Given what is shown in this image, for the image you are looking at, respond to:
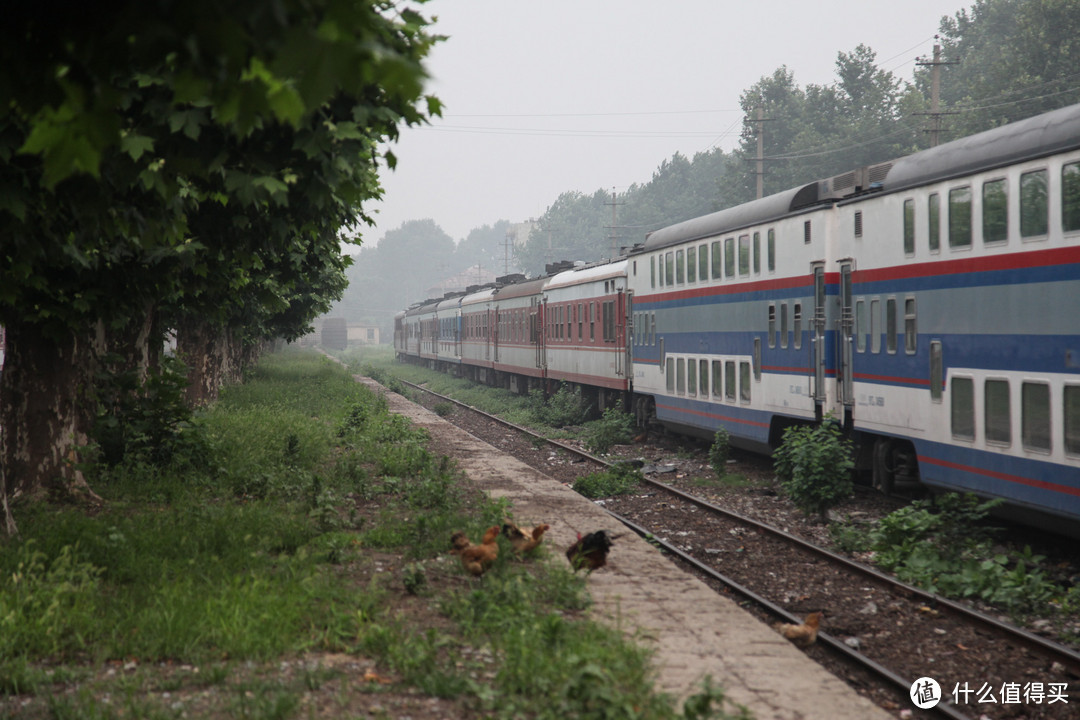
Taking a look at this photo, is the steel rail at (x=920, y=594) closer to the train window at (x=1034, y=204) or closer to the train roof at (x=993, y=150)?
the train window at (x=1034, y=204)

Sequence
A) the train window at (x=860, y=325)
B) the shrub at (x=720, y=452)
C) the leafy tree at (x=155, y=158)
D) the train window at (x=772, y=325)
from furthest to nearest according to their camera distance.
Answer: the shrub at (x=720, y=452) < the train window at (x=772, y=325) < the train window at (x=860, y=325) < the leafy tree at (x=155, y=158)

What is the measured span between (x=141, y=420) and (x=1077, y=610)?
10476 mm

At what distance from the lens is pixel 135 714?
475 cm

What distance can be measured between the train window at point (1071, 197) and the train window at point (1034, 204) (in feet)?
0.71

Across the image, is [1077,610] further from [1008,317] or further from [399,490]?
[399,490]

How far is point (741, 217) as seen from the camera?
16109 millimetres

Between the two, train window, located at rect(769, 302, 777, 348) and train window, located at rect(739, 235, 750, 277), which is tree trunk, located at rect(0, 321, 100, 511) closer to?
train window, located at rect(769, 302, 777, 348)

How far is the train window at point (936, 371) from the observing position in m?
10.8

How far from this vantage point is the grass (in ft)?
16.7

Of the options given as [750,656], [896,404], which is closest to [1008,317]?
[896,404]

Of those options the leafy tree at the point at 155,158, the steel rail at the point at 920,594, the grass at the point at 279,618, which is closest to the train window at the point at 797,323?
the steel rail at the point at 920,594

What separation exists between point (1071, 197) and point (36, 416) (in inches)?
407

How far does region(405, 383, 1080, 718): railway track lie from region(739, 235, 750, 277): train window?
5001 mm

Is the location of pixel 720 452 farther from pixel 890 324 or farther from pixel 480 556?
pixel 480 556
